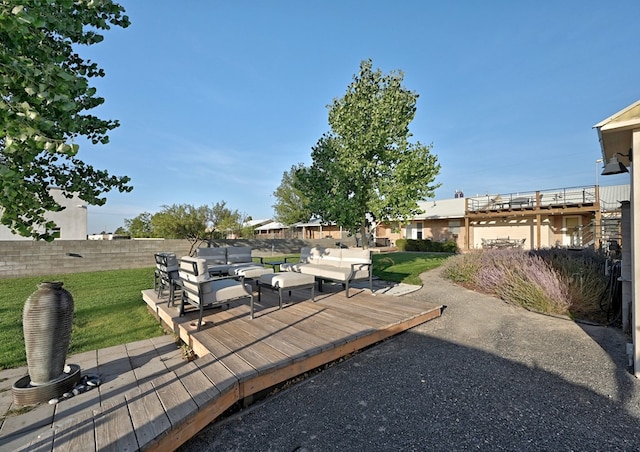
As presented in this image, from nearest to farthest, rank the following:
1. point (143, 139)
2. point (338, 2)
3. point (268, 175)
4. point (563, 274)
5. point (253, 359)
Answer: point (253, 359) < point (563, 274) < point (338, 2) < point (143, 139) < point (268, 175)

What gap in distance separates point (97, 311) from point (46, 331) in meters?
3.91

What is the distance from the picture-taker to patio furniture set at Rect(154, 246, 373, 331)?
460cm

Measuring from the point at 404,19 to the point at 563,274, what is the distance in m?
9.79

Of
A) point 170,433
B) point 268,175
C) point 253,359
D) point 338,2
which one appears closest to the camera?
point 170,433

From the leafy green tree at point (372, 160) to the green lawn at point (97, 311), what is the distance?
2420mm

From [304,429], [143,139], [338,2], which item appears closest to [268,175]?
[143,139]

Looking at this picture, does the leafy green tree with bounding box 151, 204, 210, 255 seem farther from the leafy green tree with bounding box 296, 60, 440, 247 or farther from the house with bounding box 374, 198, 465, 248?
the house with bounding box 374, 198, 465, 248

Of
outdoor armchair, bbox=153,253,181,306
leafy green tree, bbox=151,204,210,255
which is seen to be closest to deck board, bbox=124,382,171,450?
outdoor armchair, bbox=153,253,181,306

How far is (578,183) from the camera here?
61.5 ft

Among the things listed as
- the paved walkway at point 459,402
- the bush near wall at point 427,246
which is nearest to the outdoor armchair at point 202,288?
the paved walkway at point 459,402

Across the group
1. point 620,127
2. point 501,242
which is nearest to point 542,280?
point 620,127

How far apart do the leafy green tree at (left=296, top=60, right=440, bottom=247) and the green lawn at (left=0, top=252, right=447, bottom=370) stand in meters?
2.42

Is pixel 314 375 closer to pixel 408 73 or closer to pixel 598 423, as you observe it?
pixel 598 423

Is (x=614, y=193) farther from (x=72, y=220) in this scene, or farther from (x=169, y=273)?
(x=72, y=220)
